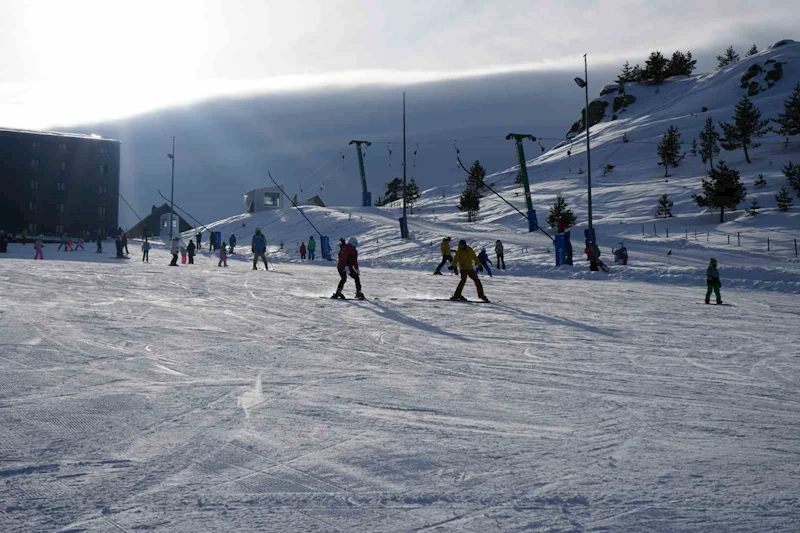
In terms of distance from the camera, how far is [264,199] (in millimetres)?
73375

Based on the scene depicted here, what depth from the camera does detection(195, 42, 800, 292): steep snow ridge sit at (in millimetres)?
31688

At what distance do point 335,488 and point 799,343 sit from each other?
29.9ft

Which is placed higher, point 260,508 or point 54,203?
point 54,203

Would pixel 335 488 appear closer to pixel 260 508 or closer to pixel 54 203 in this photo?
pixel 260 508

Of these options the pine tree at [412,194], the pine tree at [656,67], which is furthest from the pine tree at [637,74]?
the pine tree at [412,194]

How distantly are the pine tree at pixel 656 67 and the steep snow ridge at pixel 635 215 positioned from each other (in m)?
4.57

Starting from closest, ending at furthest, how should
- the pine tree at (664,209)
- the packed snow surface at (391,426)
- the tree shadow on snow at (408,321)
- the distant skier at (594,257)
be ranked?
the packed snow surface at (391,426) → the tree shadow on snow at (408,321) → the distant skier at (594,257) → the pine tree at (664,209)

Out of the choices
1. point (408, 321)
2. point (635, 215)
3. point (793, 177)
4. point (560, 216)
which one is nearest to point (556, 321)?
point (408, 321)

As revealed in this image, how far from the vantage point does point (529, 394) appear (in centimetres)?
691

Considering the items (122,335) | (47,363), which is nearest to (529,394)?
(47,363)

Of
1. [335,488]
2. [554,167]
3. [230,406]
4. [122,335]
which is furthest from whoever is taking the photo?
[554,167]

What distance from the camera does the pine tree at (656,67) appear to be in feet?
394

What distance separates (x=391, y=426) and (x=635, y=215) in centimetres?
5131

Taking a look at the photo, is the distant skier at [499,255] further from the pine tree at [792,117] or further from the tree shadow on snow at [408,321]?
the pine tree at [792,117]
